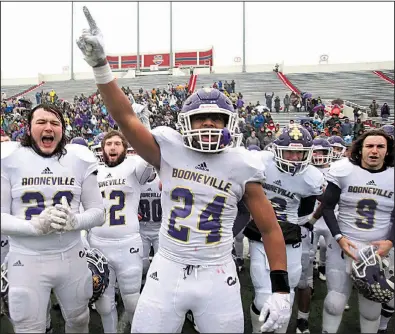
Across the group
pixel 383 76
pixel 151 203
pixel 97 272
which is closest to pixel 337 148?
pixel 151 203

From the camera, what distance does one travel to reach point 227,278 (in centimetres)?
226

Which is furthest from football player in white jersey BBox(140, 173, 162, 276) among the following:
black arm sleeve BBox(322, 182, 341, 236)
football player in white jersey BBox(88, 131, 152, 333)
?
black arm sleeve BBox(322, 182, 341, 236)

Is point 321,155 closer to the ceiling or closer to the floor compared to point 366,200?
closer to the ceiling

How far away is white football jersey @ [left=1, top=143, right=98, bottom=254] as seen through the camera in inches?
98.3

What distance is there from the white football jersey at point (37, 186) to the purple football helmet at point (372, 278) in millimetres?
1995

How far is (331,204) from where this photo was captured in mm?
3332

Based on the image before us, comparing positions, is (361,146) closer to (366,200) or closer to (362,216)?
(366,200)

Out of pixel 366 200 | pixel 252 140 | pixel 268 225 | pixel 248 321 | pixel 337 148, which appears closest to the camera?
pixel 268 225

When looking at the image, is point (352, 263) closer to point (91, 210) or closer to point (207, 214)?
point (207, 214)

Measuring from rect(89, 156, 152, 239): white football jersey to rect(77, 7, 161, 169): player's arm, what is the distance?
1466 millimetres

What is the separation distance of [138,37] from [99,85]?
3164 cm

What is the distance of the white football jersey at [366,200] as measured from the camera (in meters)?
3.17

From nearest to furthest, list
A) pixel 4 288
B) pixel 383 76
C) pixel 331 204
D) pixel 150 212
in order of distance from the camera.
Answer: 1. pixel 4 288
2. pixel 331 204
3. pixel 150 212
4. pixel 383 76

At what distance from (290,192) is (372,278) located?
89 cm
